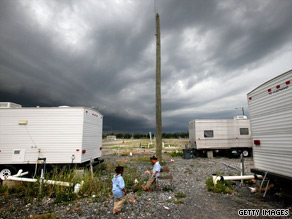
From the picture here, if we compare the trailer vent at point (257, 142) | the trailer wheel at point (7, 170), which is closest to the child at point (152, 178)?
the trailer vent at point (257, 142)

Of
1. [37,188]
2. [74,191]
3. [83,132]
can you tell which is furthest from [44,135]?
[74,191]

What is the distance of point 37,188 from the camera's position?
5805 mm

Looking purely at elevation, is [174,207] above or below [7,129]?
below

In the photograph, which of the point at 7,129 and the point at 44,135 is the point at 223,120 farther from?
the point at 7,129

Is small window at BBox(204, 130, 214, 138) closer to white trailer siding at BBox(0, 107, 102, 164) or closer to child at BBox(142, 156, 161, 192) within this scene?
child at BBox(142, 156, 161, 192)

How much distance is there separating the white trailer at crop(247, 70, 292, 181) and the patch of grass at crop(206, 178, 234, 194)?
1.17 meters

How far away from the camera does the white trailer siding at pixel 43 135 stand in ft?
26.6

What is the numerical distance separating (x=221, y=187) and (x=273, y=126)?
9.29 feet

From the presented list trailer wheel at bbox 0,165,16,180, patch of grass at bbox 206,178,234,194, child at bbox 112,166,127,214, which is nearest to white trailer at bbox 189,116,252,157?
patch of grass at bbox 206,178,234,194

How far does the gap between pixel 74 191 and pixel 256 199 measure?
6.06 m

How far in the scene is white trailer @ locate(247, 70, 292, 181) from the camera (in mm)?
4887

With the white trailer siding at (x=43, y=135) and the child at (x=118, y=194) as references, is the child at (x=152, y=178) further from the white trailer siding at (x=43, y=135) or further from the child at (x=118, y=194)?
the white trailer siding at (x=43, y=135)

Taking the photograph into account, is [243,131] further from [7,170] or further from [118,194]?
[7,170]

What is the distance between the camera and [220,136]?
15.2m
